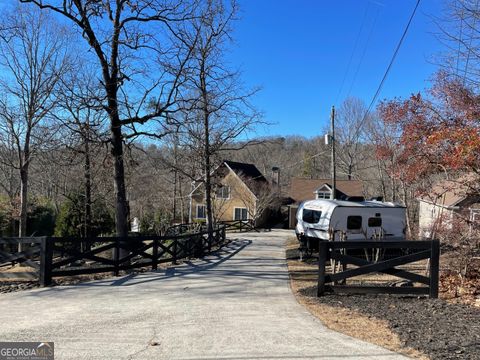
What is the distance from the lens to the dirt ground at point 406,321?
201 inches

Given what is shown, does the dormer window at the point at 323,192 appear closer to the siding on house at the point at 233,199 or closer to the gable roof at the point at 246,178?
the gable roof at the point at 246,178

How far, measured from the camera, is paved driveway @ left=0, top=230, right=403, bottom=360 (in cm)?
498

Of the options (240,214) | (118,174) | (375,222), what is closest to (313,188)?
(240,214)

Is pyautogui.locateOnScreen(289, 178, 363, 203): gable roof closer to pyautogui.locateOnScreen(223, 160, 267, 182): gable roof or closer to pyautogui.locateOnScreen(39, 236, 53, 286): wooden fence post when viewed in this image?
pyautogui.locateOnScreen(223, 160, 267, 182): gable roof

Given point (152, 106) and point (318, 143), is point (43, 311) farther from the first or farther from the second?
point (318, 143)

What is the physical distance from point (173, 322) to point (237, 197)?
39535mm

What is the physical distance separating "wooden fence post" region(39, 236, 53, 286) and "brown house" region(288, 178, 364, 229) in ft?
124

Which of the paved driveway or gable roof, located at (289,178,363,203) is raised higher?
gable roof, located at (289,178,363,203)

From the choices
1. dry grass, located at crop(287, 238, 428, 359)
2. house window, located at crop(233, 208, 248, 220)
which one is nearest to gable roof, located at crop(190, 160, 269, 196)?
house window, located at crop(233, 208, 248, 220)

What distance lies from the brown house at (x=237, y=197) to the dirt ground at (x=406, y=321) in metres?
34.3

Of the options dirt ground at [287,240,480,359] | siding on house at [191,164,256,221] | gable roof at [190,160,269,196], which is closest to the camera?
dirt ground at [287,240,480,359]

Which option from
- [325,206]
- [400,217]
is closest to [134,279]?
[325,206]

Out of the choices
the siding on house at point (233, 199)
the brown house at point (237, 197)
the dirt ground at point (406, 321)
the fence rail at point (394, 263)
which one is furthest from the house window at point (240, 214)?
the fence rail at point (394, 263)

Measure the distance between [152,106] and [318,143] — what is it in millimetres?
70186
